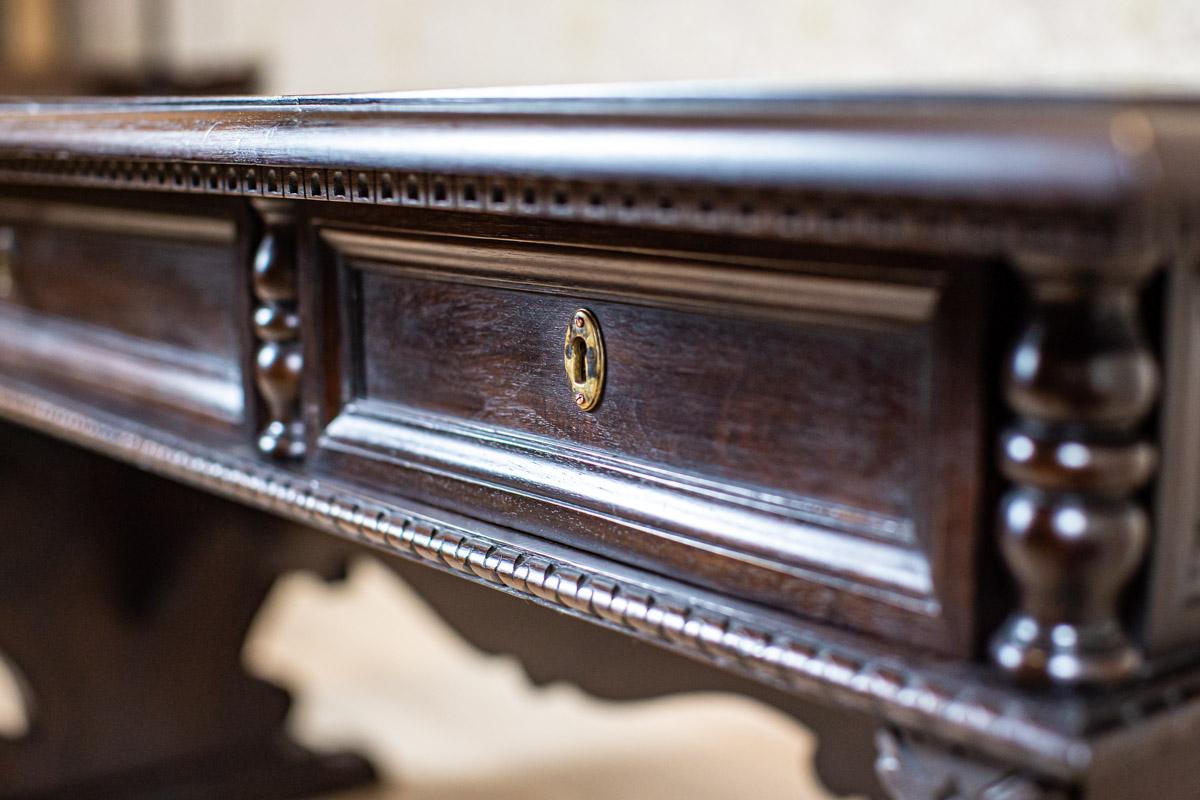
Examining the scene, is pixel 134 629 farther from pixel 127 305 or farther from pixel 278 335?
pixel 278 335

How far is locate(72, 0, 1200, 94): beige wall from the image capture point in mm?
1049

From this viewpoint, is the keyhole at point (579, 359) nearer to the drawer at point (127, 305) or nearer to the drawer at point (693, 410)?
the drawer at point (693, 410)

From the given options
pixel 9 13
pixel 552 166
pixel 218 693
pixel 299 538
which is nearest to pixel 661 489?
pixel 552 166

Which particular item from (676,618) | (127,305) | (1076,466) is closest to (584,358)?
(676,618)

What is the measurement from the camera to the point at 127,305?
884 millimetres

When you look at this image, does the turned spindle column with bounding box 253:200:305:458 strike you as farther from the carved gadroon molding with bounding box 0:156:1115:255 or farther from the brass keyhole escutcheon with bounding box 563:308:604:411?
the brass keyhole escutcheon with bounding box 563:308:604:411

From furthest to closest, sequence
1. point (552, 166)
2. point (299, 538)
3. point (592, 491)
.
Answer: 1. point (299, 538)
2. point (592, 491)
3. point (552, 166)

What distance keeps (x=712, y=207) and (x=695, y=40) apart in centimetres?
105

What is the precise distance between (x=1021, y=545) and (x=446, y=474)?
310 millimetres

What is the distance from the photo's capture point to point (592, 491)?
55cm

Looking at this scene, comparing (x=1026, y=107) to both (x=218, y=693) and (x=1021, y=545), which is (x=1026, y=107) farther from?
(x=218, y=693)

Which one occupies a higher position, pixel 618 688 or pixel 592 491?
pixel 592 491

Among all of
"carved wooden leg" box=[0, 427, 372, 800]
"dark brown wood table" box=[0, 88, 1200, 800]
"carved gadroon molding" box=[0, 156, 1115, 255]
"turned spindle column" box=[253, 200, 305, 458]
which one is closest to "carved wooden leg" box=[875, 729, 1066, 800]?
"dark brown wood table" box=[0, 88, 1200, 800]

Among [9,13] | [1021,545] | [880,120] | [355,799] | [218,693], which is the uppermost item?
[880,120]
